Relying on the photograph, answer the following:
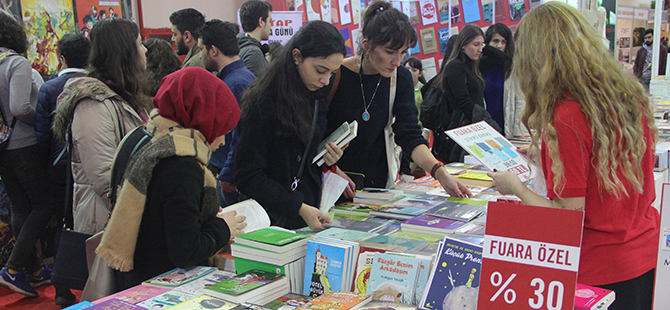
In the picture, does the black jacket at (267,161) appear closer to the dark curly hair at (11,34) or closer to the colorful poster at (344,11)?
the dark curly hair at (11,34)

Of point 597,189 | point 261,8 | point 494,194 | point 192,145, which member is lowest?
point 494,194

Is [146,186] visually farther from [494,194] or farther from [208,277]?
[494,194]

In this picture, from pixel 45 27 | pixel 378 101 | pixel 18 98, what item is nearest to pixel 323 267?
pixel 378 101

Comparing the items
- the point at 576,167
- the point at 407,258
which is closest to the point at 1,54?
the point at 407,258

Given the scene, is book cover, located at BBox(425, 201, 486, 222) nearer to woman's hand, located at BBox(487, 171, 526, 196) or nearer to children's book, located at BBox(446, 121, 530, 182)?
woman's hand, located at BBox(487, 171, 526, 196)

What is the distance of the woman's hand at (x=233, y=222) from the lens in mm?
1730

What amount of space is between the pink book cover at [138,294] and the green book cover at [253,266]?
8.5 inches

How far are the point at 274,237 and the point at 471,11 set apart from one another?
6410 mm

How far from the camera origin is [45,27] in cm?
528

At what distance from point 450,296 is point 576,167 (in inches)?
19.7

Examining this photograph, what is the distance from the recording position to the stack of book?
4.79ft

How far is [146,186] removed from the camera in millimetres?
1504

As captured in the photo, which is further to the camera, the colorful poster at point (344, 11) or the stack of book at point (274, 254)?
the colorful poster at point (344, 11)

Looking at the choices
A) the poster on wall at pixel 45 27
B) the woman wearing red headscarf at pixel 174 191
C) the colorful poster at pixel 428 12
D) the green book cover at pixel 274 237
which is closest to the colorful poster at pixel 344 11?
the colorful poster at pixel 428 12
